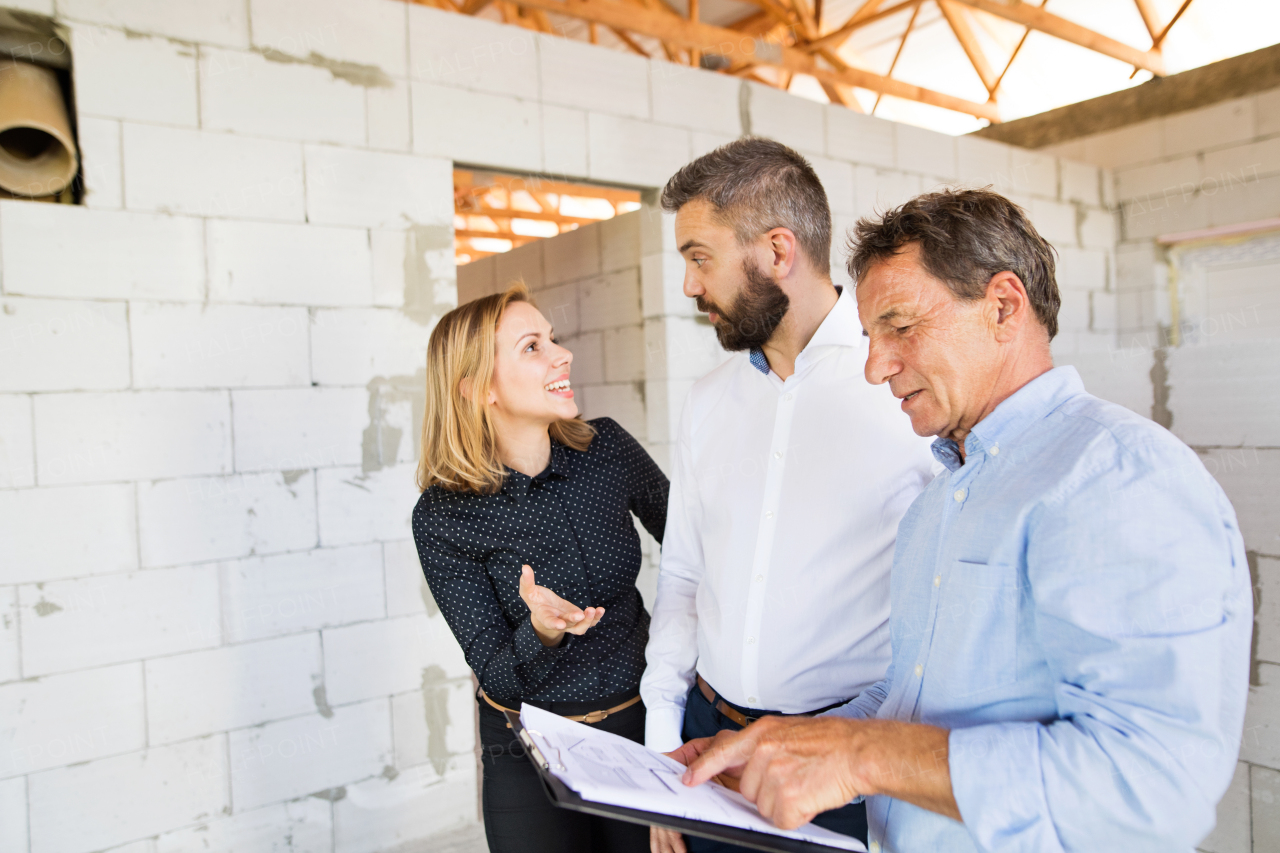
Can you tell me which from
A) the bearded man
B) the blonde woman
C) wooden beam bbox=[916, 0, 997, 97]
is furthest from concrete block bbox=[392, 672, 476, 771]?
wooden beam bbox=[916, 0, 997, 97]

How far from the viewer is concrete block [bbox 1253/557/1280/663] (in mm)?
2068

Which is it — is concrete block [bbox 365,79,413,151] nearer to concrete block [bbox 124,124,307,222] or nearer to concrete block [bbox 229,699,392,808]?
concrete block [bbox 124,124,307,222]

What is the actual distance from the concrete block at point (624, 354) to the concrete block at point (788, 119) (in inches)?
42.8

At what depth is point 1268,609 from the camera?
2094 millimetres

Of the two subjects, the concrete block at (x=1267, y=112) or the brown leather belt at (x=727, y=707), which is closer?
the brown leather belt at (x=727, y=707)

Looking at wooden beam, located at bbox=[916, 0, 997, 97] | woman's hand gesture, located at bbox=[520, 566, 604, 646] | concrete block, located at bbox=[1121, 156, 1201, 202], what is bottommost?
woman's hand gesture, located at bbox=[520, 566, 604, 646]

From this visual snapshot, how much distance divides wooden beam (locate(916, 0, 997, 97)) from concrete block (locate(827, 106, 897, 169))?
9.08 ft

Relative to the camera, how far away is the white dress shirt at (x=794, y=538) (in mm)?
1294

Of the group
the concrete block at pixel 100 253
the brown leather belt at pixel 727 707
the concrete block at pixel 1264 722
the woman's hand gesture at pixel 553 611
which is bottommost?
the concrete block at pixel 1264 722

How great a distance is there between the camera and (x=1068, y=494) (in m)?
0.74

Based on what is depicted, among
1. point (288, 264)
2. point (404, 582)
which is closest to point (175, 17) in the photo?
point (288, 264)

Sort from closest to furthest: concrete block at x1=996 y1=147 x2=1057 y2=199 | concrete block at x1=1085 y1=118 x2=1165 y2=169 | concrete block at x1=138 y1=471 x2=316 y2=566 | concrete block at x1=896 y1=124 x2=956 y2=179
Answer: concrete block at x1=138 y1=471 x2=316 y2=566 < concrete block at x1=896 y1=124 x2=956 y2=179 < concrete block at x1=996 y1=147 x2=1057 y2=199 < concrete block at x1=1085 y1=118 x2=1165 y2=169

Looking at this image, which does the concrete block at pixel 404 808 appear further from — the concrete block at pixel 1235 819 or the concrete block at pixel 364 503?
the concrete block at pixel 1235 819

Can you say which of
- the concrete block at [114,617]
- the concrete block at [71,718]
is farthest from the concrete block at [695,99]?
the concrete block at [71,718]
